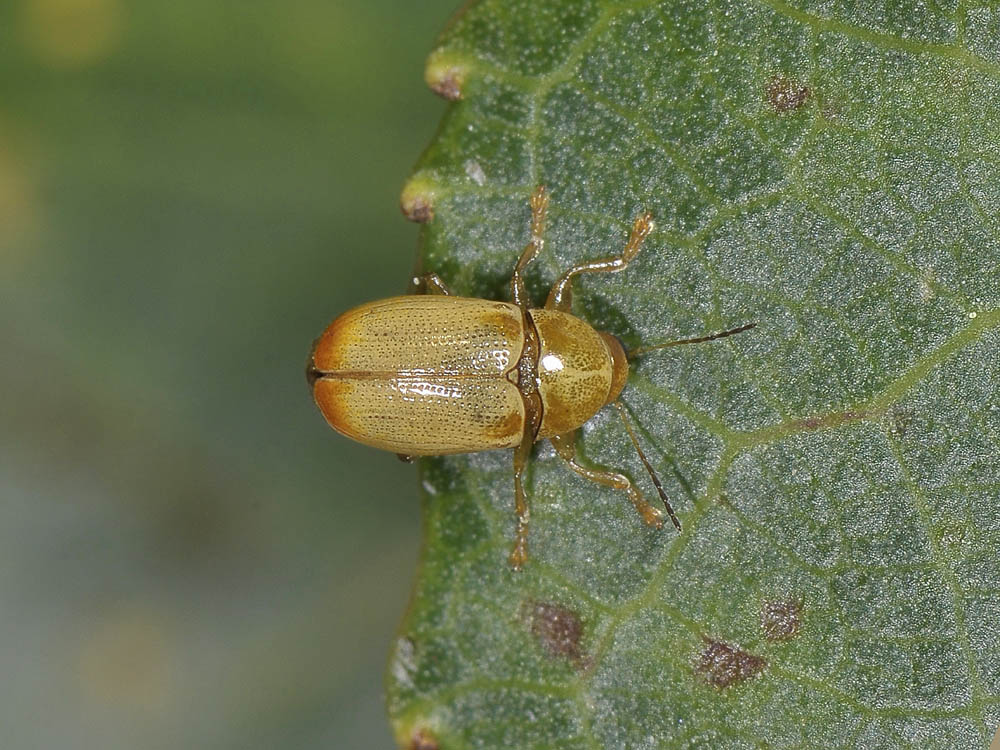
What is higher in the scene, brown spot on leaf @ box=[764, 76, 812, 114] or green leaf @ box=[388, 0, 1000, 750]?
brown spot on leaf @ box=[764, 76, 812, 114]

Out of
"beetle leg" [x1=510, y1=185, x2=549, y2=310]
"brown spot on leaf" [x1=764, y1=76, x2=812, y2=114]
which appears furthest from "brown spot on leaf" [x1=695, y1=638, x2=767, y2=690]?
"brown spot on leaf" [x1=764, y1=76, x2=812, y2=114]

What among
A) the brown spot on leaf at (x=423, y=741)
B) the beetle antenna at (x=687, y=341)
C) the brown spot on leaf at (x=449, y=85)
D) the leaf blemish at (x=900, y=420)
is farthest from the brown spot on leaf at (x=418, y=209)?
the brown spot on leaf at (x=423, y=741)

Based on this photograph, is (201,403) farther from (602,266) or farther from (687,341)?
(687,341)

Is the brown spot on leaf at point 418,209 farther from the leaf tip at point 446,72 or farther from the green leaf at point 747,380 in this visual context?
the leaf tip at point 446,72

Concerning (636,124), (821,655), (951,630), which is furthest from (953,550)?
(636,124)

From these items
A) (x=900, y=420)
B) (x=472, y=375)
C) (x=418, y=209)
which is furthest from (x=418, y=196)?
(x=900, y=420)

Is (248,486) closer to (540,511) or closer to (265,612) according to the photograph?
(265,612)

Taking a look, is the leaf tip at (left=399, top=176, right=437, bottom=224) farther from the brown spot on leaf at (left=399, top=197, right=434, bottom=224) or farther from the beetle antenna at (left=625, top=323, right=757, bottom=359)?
the beetle antenna at (left=625, top=323, right=757, bottom=359)
